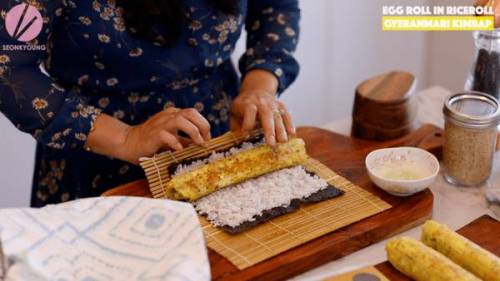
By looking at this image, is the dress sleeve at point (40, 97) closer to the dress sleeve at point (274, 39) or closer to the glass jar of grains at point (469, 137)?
the dress sleeve at point (274, 39)

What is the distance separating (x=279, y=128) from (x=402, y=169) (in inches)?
8.7

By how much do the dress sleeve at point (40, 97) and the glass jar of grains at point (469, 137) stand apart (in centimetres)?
60

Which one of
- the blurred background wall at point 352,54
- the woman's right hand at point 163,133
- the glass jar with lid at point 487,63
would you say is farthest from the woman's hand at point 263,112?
the blurred background wall at point 352,54

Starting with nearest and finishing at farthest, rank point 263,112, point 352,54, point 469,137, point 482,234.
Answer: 1. point 482,234
2. point 469,137
3. point 263,112
4. point 352,54

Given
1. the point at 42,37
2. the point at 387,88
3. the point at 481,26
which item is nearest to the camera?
the point at 42,37

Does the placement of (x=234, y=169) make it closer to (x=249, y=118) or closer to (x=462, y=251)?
(x=249, y=118)

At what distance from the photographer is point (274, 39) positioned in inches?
53.6

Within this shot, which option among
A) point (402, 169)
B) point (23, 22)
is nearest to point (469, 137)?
point (402, 169)

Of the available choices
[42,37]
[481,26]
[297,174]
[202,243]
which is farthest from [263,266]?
[481,26]

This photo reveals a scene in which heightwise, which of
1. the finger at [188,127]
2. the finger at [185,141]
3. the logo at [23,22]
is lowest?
the finger at [185,141]

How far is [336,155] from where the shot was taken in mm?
1190

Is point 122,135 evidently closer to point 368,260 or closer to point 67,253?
point 67,253

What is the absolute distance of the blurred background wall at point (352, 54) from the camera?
7.48 feet

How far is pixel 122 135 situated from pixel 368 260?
459 millimetres
